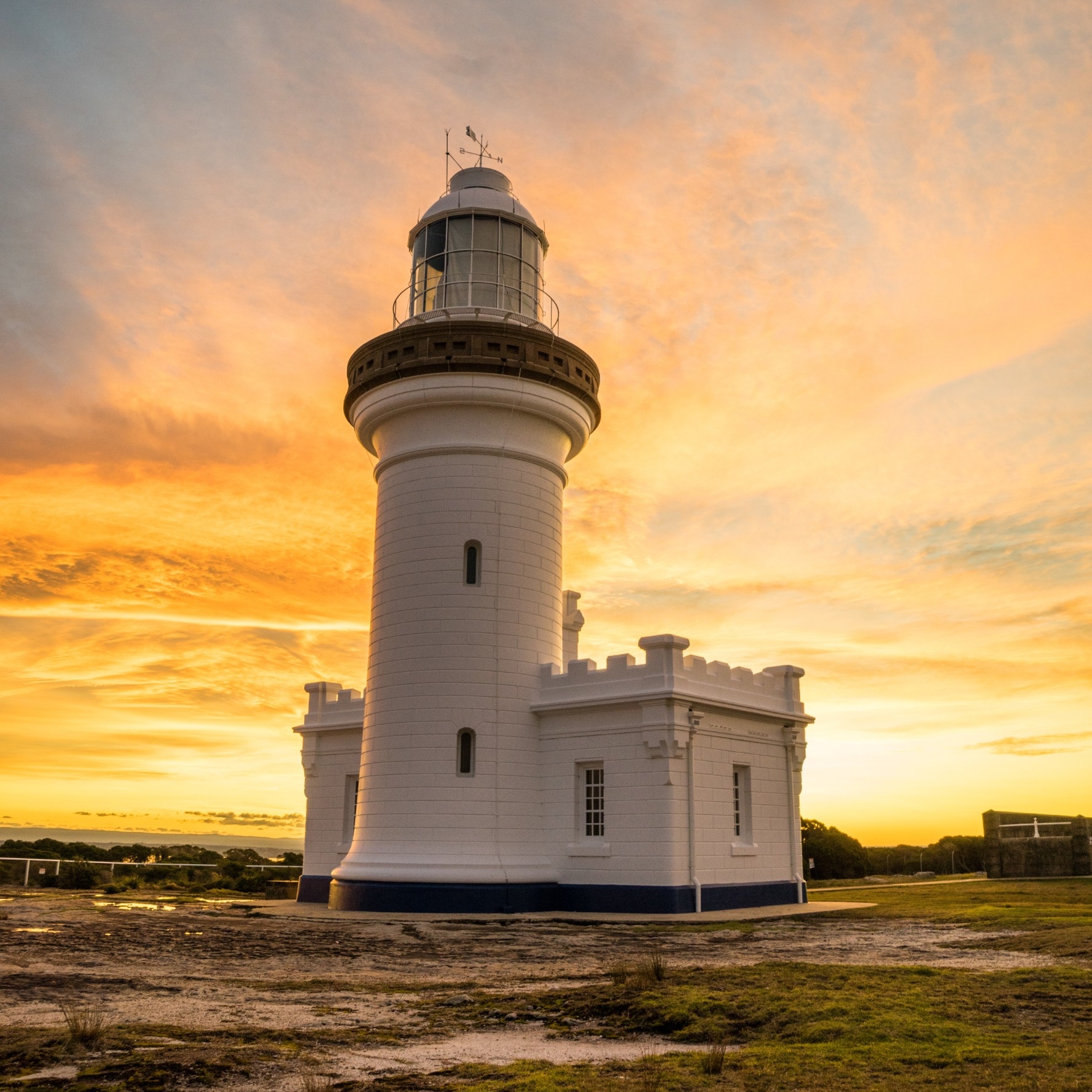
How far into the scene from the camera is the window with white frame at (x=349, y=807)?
2347 cm

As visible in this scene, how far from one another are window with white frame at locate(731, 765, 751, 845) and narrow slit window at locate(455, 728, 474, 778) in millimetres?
5220

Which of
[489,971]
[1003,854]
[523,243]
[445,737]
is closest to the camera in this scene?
[489,971]

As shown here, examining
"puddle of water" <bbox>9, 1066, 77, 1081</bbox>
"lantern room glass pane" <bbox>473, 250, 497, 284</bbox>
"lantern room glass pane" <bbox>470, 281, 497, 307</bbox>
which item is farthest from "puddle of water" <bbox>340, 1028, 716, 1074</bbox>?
"lantern room glass pane" <bbox>473, 250, 497, 284</bbox>

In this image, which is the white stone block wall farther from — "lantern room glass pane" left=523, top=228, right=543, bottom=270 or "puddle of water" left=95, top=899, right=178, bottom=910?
"lantern room glass pane" left=523, top=228, right=543, bottom=270

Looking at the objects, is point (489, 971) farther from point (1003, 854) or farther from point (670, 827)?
point (1003, 854)

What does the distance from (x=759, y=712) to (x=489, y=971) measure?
468 inches

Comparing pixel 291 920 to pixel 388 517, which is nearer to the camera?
pixel 291 920

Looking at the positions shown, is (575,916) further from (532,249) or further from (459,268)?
(532,249)

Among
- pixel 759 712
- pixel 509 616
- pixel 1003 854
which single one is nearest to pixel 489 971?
pixel 509 616

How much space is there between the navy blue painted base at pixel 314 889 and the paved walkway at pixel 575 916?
2477 mm

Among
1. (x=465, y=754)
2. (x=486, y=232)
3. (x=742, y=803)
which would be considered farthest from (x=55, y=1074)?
(x=486, y=232)

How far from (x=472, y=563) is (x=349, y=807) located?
23.1ft

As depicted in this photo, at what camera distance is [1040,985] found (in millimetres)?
8445

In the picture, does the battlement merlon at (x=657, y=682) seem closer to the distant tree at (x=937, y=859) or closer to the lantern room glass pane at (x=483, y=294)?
the lantern room glass pane at (x=483, y=294)
